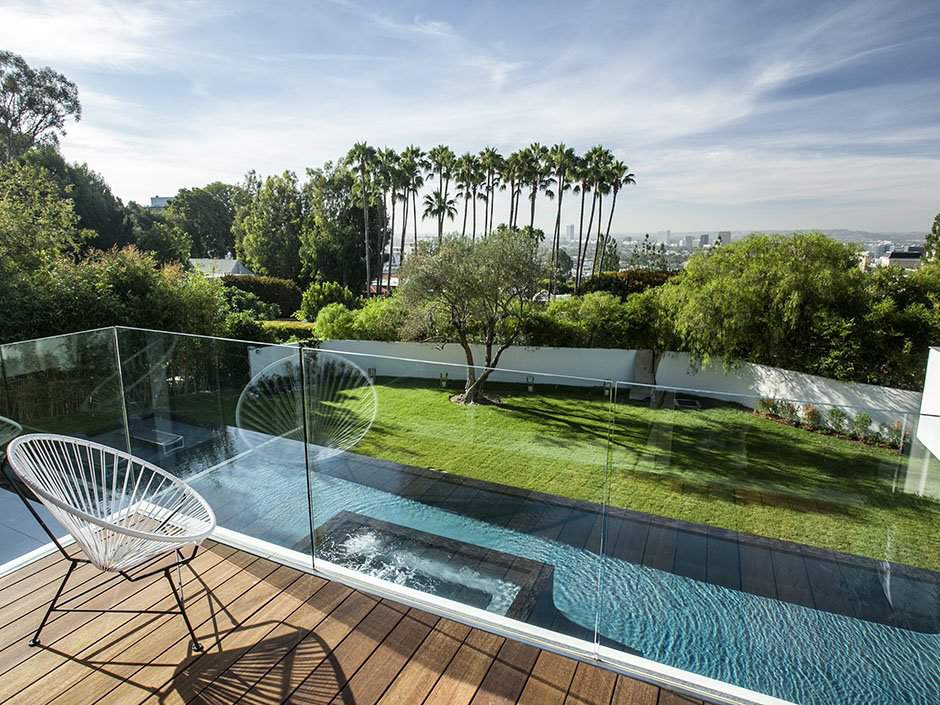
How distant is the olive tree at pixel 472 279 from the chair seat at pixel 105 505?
9115mm

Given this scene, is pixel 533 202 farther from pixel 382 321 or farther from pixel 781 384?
pixel 781 384

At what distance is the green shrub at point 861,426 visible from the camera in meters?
1.89

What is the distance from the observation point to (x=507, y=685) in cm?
176

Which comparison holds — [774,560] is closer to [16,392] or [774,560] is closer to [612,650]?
[612,650]

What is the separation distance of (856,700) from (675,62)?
2117 cm

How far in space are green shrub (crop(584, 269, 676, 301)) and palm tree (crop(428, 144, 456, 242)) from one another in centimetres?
915

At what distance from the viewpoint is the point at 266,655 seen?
6.18ft

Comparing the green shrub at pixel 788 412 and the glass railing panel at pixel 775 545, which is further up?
the green shrub at pixel 788 412

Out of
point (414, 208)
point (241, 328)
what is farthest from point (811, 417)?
point (414, 208)

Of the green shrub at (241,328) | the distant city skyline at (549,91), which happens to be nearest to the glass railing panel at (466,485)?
the distant city skyline at (549,91)

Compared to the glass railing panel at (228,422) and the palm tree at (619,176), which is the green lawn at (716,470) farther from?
the palm tree at (619,176)

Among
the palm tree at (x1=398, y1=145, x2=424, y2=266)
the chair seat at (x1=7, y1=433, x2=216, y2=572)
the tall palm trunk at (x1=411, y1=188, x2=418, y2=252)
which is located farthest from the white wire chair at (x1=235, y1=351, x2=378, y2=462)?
→ the tall palm trunk at (x1=411, y1=188, x2=418, y2=252)

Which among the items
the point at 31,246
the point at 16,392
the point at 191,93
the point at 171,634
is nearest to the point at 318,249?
the point at 191,93

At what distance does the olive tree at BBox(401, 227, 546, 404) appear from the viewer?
11562 millimetres
